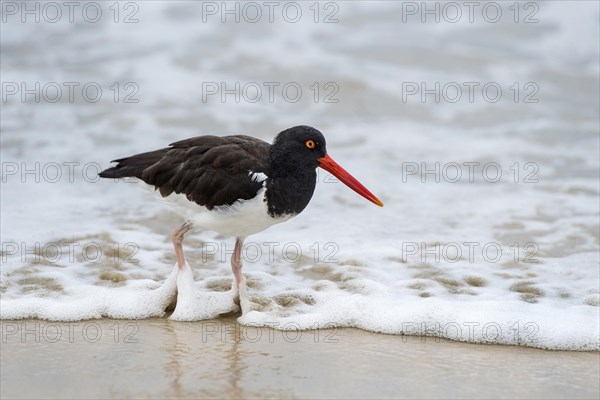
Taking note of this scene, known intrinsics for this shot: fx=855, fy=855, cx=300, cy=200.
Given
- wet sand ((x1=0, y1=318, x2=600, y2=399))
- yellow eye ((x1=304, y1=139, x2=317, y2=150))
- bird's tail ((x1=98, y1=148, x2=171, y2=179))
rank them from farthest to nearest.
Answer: bird's tail ((x1=98, y1=148, x2=171, y2=179)), yellow eye ((x1=304, y1=139, x2=317, y2=150)), wet sand ((x1=0, y1=318, x2=600, y2=399))

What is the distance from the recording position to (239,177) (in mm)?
5316

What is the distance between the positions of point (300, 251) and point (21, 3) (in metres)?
8.49

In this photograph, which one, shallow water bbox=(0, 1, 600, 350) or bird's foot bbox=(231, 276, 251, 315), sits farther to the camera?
shallow water bbox=(0, 1, 600, 350)

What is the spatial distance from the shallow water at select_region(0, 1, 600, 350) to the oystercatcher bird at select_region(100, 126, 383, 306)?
0.56 meters

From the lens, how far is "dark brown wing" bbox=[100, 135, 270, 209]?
17.4 ft

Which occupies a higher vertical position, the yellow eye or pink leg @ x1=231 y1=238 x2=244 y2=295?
the yellow eye

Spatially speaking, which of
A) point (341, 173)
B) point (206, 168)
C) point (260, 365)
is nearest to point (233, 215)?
point (206, 168)

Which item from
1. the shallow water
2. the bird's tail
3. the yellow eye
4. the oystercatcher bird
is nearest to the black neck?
the oystercatcher bird

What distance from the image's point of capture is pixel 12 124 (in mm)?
9117

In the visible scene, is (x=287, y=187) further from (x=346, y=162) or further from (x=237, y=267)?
(x=346, y=162)

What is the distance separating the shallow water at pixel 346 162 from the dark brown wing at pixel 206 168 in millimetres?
701

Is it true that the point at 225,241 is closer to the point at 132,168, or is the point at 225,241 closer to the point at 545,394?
the point at 132,168

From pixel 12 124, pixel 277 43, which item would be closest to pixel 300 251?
pixel 12 124

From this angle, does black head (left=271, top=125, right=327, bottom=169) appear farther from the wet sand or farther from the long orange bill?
the wet sand
